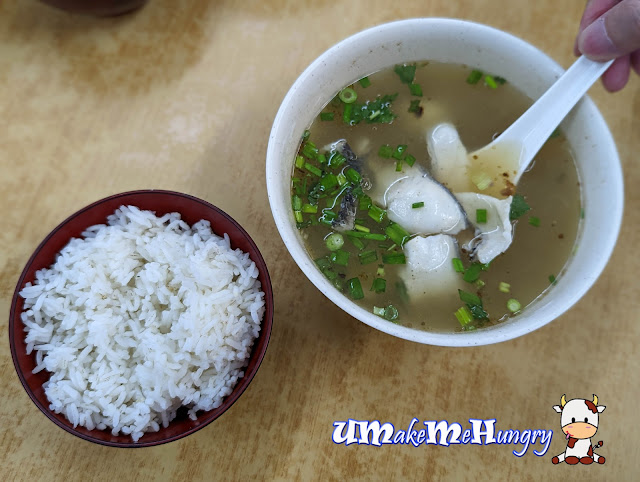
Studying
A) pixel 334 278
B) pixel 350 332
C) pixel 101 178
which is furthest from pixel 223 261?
pixel 101 178

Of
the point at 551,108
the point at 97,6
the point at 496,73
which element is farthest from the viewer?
the point at 97,6

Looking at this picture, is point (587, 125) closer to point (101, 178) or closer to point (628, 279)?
point (628, 279)

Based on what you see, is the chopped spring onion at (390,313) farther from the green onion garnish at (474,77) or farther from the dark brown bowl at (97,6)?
the dark brown bowl at (97,6)

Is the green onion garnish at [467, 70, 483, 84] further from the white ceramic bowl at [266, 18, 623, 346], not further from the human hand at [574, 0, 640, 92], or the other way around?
the human hand at [574, 0, 640, 92]

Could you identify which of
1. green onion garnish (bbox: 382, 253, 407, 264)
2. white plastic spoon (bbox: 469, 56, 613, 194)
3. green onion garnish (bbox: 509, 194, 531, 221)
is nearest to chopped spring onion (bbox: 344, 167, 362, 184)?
green onion garnish (bbox: 382, 253, 407, 264)

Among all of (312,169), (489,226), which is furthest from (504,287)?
(312,169)

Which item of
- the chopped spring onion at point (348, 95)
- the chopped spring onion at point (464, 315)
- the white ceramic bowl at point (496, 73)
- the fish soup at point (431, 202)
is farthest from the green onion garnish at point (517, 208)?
the chopped spring onion at point (348, 95)

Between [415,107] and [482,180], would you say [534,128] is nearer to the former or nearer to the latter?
[482,180]
